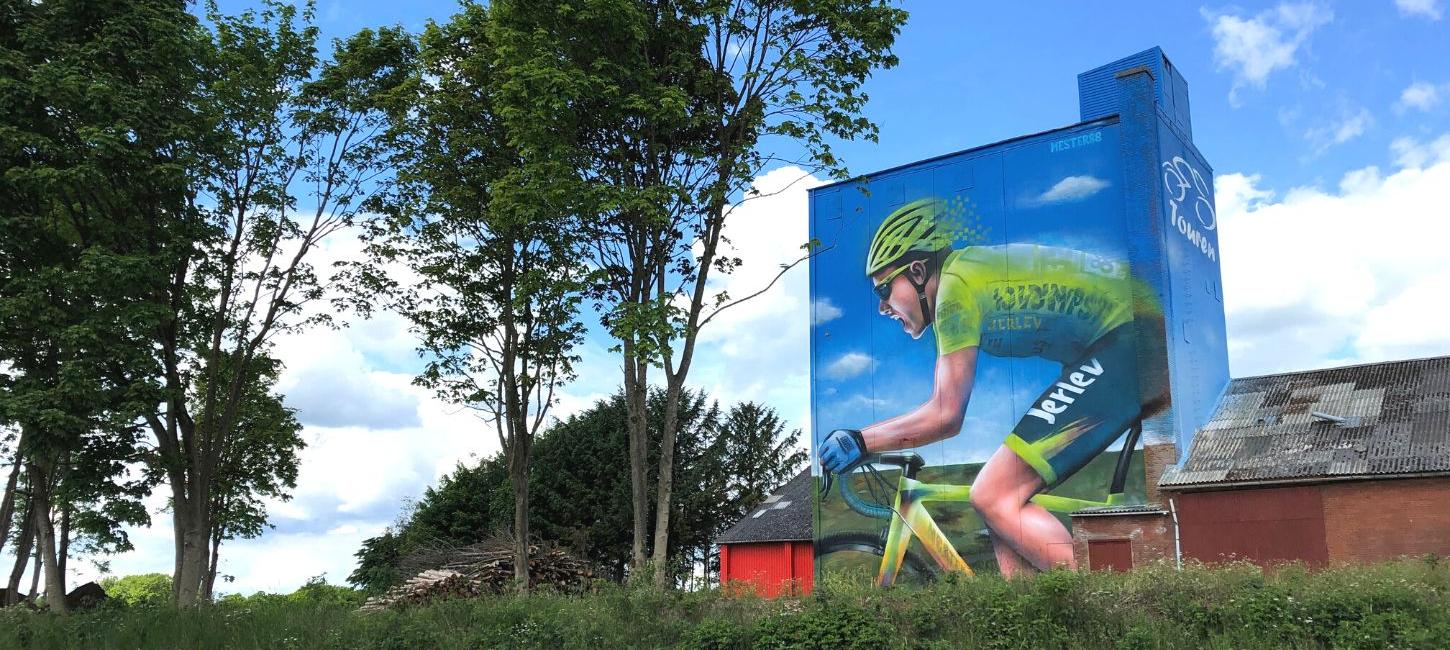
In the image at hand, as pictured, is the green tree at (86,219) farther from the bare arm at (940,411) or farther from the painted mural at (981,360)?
the bare arm at (940,411)

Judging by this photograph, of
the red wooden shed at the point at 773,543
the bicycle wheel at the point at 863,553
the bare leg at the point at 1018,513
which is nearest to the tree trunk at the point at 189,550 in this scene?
the bicycle wheel at the point at 863,553

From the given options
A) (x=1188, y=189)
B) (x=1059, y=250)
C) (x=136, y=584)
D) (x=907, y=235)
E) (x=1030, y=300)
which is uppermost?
(x=1188, y=189)

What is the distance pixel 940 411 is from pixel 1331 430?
9.62 meters

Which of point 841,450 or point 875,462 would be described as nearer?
point 875,462

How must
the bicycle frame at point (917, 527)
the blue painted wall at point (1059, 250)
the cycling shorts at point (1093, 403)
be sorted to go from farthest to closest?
the bicycle frame at point (917, 527) < the blue painted wall at point (1059, 250) < the cycling shorts at point (1093, 403)

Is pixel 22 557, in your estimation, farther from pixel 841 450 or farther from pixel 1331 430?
pixel 1331 430

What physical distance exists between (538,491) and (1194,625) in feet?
116

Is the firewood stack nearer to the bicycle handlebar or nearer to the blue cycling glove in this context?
the bicycle handlebar

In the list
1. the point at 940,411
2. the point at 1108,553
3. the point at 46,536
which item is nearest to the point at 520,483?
the point at 46,536

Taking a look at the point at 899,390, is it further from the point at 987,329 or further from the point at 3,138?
the point at 3,138

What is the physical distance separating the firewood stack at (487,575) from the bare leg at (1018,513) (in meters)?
10.9

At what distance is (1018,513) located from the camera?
26.5 metres

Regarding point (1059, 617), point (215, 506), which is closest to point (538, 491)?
point (215, 506)

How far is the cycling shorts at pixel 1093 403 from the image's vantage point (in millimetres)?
25578
